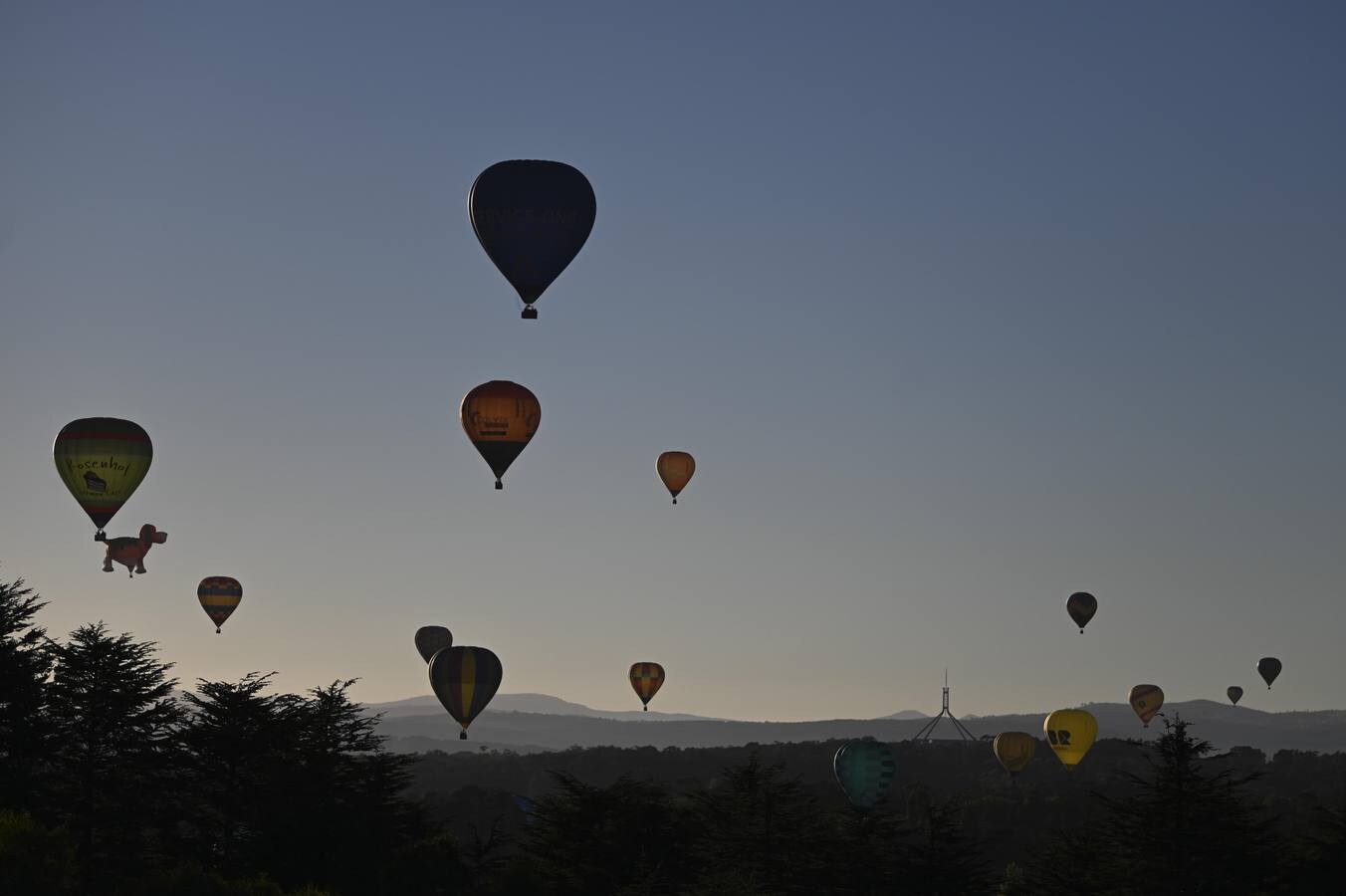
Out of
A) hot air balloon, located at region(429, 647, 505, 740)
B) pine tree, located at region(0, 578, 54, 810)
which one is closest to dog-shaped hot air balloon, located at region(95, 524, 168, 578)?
hot air balloon, located at region(429, 647, 505, 740)

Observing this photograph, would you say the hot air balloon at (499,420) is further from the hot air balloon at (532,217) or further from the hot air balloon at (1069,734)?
the hot air balloon at (1069,734)

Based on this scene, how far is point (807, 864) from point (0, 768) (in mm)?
33262

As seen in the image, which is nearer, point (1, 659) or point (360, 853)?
point (1, 659)

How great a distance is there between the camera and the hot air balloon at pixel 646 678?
143125mm

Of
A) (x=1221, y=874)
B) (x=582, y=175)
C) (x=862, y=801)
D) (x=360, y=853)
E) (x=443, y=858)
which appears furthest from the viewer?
(x=862, y=801)

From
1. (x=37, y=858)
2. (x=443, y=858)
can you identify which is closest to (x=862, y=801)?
(x=443, y=858)

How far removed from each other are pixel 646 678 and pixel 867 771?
2879 cm

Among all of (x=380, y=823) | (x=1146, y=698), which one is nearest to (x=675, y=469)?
(x=380, y=823)

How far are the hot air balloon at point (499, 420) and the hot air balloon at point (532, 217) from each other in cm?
944

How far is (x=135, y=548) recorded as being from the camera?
125 metres

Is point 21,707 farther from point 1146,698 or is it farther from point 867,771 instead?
point 1146,698

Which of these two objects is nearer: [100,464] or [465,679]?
[100,464]

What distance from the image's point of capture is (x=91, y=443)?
279 ft

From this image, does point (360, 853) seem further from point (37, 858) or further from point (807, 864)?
point (37, 858)
